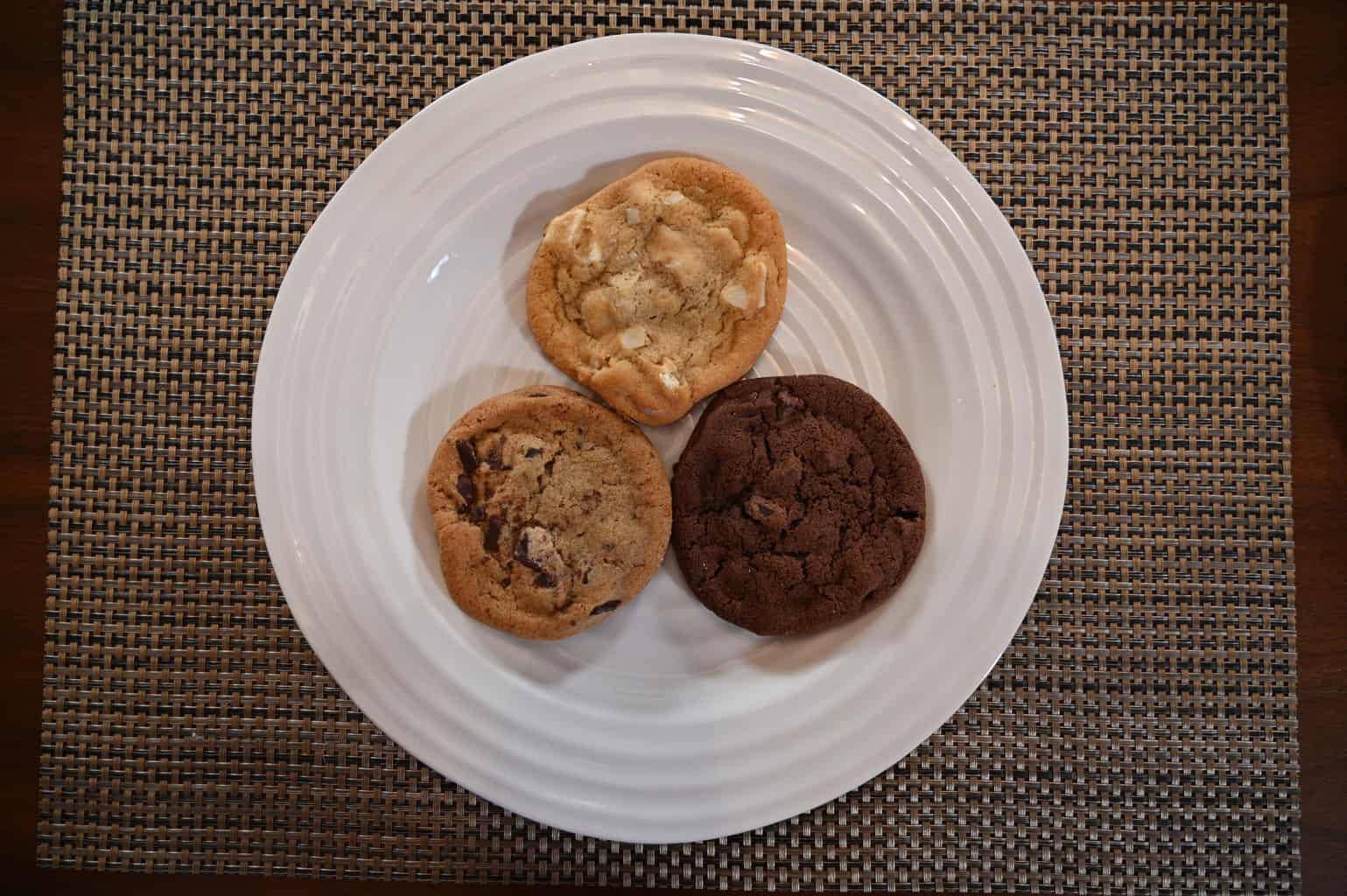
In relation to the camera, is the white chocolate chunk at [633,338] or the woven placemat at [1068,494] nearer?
the white chocolate chunk at [633,338]

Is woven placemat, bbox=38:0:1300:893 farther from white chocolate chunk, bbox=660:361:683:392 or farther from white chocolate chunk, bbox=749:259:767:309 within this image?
white chocolate chunk, bbox=660:361:683:392

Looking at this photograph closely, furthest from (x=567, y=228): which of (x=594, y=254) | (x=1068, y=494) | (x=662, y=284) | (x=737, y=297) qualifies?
(x=1068, y=494)

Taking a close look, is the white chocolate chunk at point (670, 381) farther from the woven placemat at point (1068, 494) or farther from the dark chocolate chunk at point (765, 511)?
the woven placemat at point (1068, 494)

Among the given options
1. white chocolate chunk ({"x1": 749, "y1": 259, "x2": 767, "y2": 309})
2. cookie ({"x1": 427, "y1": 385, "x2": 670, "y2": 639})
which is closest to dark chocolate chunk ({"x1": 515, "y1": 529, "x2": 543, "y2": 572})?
cookie ({"x1": 427, "y1": 385, "x2": 670, "y2": 639})

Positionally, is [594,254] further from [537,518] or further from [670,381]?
[537,518]

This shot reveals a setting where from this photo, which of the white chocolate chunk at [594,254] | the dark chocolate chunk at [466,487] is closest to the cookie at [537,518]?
the dark chocolate chunk at [466,487]

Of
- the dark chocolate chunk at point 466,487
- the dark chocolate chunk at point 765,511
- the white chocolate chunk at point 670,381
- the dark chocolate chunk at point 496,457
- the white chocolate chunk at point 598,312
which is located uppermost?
the white chocolate chunk at point 598,312
